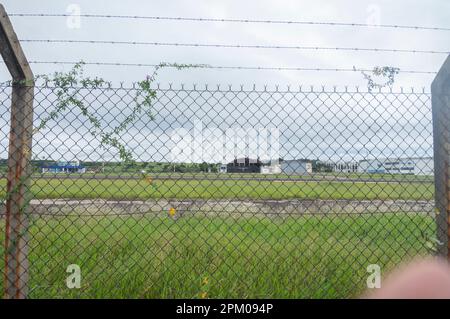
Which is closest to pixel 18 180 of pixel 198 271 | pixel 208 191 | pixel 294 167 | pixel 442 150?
pixel 198 271

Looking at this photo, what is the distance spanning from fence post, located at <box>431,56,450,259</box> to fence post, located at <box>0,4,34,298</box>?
327 cm

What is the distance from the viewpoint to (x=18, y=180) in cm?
250

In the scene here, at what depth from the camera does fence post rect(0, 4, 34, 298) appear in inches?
97.8

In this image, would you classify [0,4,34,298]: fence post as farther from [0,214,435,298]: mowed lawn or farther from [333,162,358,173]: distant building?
[333,162,358,173]: distant building

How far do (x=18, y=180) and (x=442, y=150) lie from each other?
11.0ft

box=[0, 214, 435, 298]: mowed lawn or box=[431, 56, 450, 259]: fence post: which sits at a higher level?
box=[431, 56, 450, 259]: fence post

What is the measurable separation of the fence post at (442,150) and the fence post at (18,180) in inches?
129

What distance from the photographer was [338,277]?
10.8 feet

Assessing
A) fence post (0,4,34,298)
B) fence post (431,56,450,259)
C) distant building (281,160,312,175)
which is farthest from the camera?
distant building (281,160,312,175)

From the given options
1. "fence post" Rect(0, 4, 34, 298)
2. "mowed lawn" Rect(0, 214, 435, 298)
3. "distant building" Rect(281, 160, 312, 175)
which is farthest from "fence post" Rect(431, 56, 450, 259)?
"fence post" Rect(0, 4, 34, 298)
